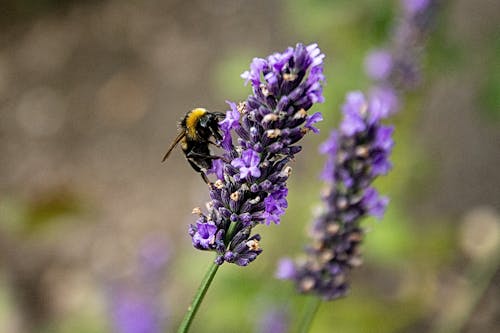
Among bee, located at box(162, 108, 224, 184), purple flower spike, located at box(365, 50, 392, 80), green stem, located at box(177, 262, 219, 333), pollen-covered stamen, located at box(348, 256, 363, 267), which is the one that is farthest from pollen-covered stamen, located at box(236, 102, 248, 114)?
purple flower spike, located at box(365, 50, 392, 80)

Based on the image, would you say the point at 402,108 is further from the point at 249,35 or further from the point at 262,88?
the point at 249,35

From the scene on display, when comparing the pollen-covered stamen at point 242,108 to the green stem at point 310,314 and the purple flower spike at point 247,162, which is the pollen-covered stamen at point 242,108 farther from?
the green stem at point 310,314

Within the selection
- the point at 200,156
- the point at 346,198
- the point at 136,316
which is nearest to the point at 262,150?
the point at 200,156

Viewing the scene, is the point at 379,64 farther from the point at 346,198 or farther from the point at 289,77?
the point at 289,77

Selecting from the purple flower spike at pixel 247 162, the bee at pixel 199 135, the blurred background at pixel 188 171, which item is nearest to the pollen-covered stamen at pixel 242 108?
the purple flower spike at pixel 247 162

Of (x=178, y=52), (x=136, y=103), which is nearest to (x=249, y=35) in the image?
(x=178, y=52)

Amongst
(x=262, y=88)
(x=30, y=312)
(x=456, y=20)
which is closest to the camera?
(x=262, y=88)
